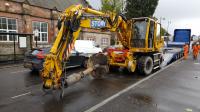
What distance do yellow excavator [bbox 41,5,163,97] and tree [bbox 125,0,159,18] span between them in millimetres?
22552

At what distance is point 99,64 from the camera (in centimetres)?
1036

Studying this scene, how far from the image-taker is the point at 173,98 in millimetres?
7250

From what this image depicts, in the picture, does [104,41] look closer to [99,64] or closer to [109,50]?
[109,50]

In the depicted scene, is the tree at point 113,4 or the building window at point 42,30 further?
the tree at point 113,4

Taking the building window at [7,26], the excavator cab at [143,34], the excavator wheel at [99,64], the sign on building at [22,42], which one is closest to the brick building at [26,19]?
the building window at [7,26]

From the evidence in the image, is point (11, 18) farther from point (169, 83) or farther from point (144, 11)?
point (144, 11)

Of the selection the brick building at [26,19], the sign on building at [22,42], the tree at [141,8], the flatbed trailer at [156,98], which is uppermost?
the tree at [141,8]

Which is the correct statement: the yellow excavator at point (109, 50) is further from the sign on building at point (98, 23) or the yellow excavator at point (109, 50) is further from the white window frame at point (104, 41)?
the white window frame at point (104, 41)

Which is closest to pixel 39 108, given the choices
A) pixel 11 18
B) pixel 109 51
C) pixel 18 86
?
pixel 18 86

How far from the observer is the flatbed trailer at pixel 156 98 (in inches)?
246

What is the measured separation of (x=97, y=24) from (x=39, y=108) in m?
4.53

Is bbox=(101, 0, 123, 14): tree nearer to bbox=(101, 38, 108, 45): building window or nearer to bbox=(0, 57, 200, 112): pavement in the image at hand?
bbox=(101, 38, 108, 45): building window

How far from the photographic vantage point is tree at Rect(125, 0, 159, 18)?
34353 millimetres

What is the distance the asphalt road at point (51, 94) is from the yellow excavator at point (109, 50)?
1.74ft
